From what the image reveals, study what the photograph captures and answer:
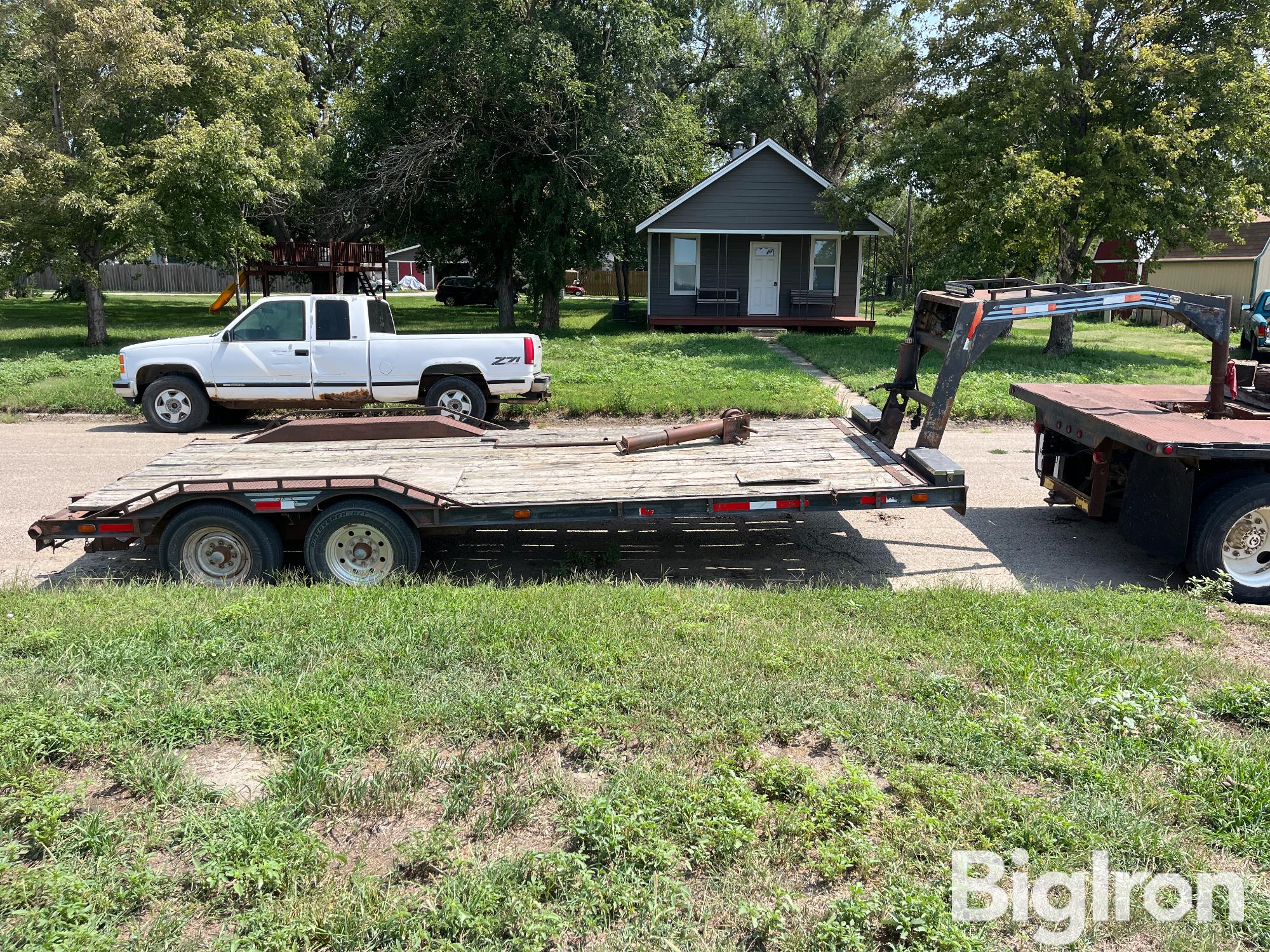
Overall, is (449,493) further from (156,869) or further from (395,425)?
(156,869)

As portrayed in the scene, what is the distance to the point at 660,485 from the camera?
23.5 feet

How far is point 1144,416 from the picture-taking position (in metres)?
7.90

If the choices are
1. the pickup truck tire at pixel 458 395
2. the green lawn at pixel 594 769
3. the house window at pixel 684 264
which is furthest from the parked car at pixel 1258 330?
the green lawn at pixel 594 769

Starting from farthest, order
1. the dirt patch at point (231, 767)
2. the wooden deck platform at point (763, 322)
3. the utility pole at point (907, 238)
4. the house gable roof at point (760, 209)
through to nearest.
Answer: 1. the utility pole at point (907, 238)
2. the wooden deck platform at point (763, 322)
3. the house gable roof at point (760, 209)
4. the dirt patch at point (231, 767)

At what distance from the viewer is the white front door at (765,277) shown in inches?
1114

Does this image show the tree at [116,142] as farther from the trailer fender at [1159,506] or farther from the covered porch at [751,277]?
the trailer fender at [1159,506]

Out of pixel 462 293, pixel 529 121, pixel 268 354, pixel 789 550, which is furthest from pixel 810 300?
pixel 789 550

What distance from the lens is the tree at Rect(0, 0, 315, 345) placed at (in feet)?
63.6

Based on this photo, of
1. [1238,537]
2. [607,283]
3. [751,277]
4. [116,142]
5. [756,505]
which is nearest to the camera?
[756,505]

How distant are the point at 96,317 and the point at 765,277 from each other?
17.3 metres

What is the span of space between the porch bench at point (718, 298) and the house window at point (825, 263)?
2.38 meters

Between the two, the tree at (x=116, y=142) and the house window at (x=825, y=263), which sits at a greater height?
the tree at (x=116, y=142)

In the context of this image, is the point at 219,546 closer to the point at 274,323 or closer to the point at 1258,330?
the point at 274,323

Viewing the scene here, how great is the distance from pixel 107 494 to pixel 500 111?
18339 mm
